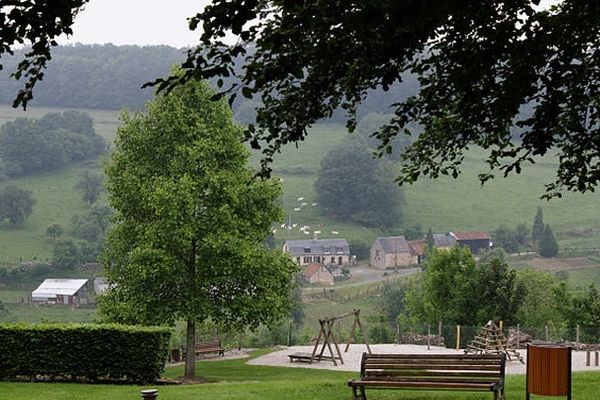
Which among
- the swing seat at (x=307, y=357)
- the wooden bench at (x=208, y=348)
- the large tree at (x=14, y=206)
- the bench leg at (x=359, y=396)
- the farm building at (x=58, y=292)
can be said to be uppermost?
the large tree at (x=14, y=206)

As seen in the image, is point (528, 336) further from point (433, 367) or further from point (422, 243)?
point (422, 243)

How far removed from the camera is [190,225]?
28.1 m

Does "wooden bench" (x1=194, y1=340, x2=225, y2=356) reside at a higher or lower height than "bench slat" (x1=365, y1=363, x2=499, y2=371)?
lower

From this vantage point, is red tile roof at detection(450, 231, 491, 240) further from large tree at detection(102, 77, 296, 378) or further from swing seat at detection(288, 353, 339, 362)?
large tree at detection(102, 77, 296, 378)

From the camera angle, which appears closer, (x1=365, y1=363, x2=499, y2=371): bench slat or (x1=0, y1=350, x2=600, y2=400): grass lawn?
(x1=365, y1=363, x2=499, y2=371): bench slat

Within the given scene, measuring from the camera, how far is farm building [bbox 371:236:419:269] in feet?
442

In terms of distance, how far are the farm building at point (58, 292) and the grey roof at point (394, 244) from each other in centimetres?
4797

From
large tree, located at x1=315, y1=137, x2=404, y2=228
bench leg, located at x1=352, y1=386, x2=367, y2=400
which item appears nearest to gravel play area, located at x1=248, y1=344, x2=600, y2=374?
bench leg, located at x1=352, y1=386, x2=367, y2=400

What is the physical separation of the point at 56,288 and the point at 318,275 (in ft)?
129

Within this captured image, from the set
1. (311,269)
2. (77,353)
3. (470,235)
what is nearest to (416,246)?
(470,235)

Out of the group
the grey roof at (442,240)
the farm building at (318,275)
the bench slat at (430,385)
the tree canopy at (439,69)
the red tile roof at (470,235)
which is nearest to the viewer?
the tree canopy at (439,69)

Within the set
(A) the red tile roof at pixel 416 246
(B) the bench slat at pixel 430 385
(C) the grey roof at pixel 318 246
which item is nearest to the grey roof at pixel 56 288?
(C) the grey roof at pixel 318 246

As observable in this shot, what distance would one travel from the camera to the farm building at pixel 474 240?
138 meters

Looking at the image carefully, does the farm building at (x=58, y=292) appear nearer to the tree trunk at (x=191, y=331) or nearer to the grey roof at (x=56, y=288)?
the grey roof at (x=56, y=288)
